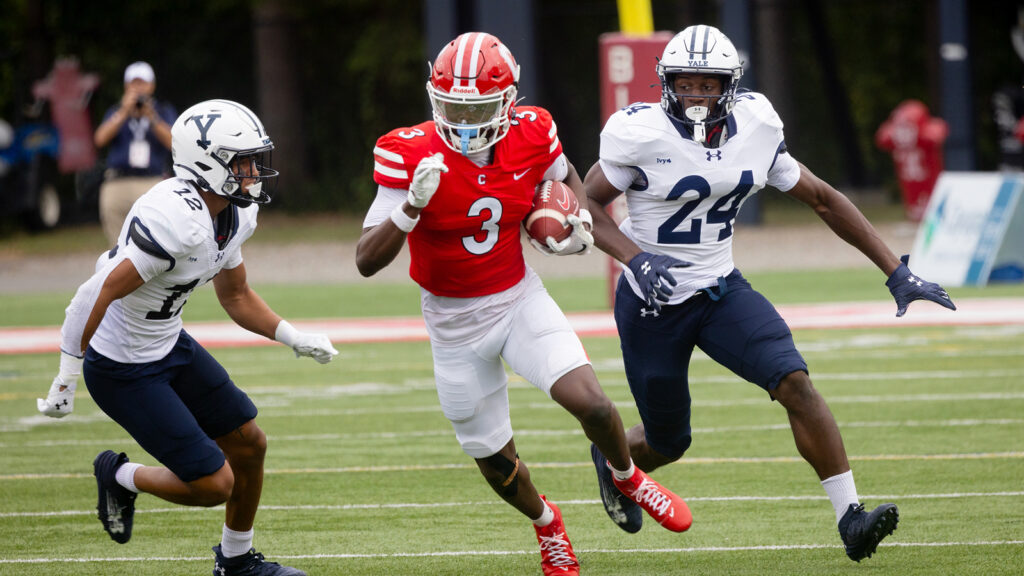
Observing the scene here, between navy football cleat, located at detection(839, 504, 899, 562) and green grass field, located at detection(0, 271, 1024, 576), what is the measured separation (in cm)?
20

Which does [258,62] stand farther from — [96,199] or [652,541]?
[652,541]

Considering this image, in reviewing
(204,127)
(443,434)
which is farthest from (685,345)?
(443,434)

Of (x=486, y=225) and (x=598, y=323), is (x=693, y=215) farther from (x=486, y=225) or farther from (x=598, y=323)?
(x=598, y=323)

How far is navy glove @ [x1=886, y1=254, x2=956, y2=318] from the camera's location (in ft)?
16.2

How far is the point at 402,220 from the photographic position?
14.5 feet

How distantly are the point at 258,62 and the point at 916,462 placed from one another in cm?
1946

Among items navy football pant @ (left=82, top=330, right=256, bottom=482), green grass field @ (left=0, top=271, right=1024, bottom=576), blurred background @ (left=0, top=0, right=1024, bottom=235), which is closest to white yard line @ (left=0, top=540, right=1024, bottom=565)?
green grass field @ (left=0, top=271, right=1024, bottom=576)

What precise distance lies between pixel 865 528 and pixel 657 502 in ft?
2.66

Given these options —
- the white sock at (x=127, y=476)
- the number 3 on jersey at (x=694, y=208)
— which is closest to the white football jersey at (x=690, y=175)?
the number 3 on jersey at (x=694, y=208)

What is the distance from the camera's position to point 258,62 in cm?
2417

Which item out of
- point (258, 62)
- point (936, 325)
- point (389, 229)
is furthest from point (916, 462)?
point (258, 62)

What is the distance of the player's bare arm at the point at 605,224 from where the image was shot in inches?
194

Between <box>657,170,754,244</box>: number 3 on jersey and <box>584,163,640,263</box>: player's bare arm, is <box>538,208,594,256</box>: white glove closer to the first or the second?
<box>584,163,640,263</box>: player's bare arm

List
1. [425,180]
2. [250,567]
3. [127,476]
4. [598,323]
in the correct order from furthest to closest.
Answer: [598,323] → [127,476] → [250,567] → [425,180]
